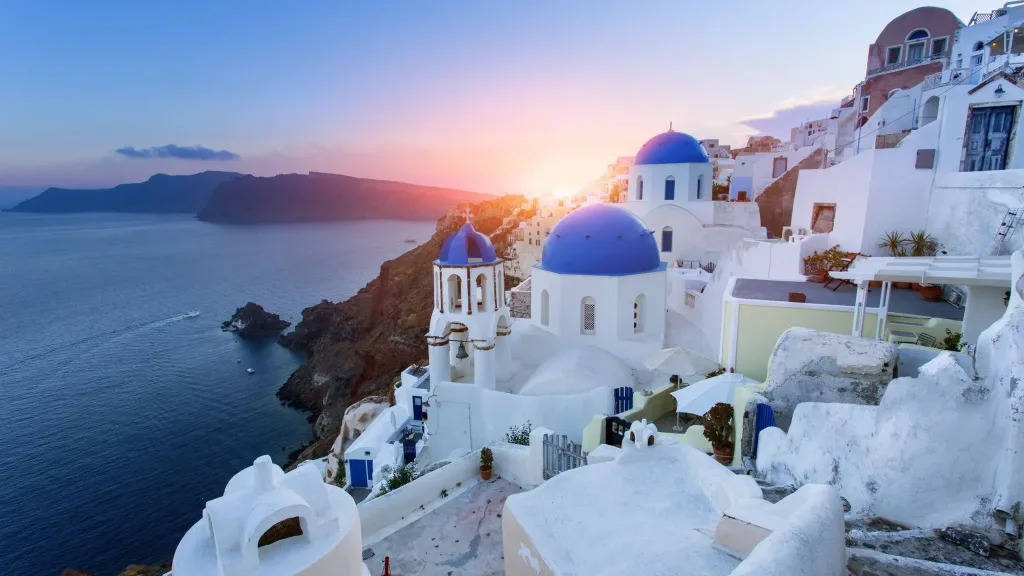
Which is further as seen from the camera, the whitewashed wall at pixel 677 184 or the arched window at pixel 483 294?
the whitewashed wall at pixel 677 184

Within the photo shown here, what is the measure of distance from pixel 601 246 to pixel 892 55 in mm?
22848

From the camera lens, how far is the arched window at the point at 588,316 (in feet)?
50.0

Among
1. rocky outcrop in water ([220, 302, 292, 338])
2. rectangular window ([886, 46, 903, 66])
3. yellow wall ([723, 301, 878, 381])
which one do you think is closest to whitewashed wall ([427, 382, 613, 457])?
yellow wall ([723, 301, 878, 381])

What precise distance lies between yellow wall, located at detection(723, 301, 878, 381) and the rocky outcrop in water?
52327 millimetres

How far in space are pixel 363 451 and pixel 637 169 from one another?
17.7 metres

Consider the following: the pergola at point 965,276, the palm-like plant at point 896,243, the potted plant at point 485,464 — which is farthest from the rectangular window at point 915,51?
the potted plant at point 485,464

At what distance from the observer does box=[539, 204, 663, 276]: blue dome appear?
49.0 ft

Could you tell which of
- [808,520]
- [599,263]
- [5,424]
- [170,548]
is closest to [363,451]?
[599,263]

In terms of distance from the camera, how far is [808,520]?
9.68 feet

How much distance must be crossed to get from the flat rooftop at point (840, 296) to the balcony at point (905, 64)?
64.6ft

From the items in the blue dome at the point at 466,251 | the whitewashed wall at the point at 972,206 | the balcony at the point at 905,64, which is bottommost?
the blue dome at the point at 466,251

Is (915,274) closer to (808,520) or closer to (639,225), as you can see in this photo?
(808,520)

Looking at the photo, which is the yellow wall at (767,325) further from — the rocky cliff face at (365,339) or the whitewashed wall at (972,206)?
the rocky cliff face at (365,339)

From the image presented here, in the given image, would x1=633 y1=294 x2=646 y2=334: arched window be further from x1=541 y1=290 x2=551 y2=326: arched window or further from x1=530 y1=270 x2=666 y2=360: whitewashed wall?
x1=541 y1=290 x2=551 y2=326: arched window
